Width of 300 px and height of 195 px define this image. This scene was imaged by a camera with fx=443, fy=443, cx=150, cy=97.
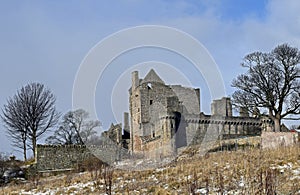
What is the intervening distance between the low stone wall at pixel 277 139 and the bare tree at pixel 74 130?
27.9m

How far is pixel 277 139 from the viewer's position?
85.5 feet

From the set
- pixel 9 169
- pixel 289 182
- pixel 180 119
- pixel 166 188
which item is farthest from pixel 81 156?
pixel 289 182

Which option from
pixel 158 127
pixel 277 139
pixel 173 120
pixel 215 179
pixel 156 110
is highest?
pixel 156 110

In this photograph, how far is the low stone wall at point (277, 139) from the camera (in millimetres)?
24234

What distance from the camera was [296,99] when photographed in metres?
41.4

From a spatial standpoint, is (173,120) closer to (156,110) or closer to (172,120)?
(172,120)

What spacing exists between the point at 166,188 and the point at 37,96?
3331cm

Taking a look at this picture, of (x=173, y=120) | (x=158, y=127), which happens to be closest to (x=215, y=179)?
(x=173, y=120)

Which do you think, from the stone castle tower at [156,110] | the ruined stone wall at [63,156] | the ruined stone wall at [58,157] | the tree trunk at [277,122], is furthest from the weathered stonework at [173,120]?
the ruined stone wall at [58,157]

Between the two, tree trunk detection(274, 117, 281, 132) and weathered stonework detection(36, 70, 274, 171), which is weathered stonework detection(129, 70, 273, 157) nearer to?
weathered stonework detection(36, 70, 274, 171)

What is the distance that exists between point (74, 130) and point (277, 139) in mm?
33381

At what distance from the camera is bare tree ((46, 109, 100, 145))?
172ft

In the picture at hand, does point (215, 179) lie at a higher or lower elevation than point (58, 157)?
higher

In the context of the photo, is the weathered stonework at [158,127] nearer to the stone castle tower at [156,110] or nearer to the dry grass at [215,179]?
the stone castle tower at [156,110]
